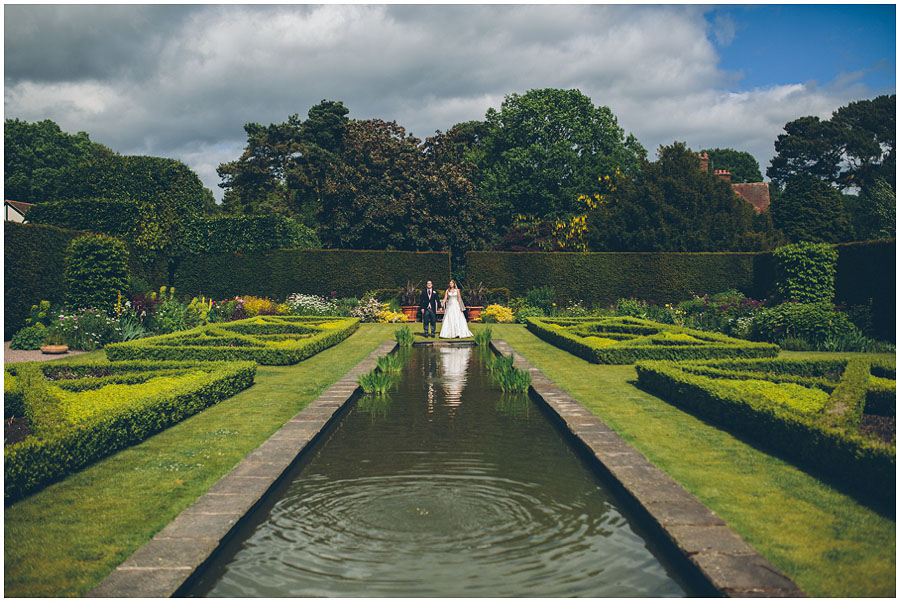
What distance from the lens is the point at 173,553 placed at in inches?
144

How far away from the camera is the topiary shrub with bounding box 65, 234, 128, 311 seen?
53.4 feet

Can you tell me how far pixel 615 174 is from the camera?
118ft

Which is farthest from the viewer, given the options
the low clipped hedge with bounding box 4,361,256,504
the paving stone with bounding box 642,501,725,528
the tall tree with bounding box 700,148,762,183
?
the tall tree with bounding box 700,148,762,183

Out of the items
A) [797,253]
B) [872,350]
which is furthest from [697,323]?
[872,350]

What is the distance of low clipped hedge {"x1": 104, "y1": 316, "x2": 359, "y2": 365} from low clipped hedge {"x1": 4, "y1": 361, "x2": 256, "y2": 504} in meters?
1.63

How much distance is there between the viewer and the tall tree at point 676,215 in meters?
29.6

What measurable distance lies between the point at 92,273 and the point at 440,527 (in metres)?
15.0

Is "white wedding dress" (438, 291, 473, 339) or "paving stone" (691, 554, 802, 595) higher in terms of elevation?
"white wedding dress" (438, 291, 473, 339)

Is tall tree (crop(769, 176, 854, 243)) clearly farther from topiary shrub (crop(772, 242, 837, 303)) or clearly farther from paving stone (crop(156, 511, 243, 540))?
paving stone (crop(156, 511, 243, 540))

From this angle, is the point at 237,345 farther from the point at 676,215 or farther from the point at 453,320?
the point at 676,215

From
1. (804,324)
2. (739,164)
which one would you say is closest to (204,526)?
(804,324)

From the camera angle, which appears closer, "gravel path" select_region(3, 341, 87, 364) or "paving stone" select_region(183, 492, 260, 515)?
"paving stone" select_region(183, 492, 260, 515)

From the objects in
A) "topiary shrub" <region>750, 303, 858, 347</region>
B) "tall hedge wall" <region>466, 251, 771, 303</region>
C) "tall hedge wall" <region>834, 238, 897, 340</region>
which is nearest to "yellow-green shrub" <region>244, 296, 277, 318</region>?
"tall hedge wall" <region>466, 251, 771, 303</region>

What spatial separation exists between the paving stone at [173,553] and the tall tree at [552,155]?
3337 centimetres
